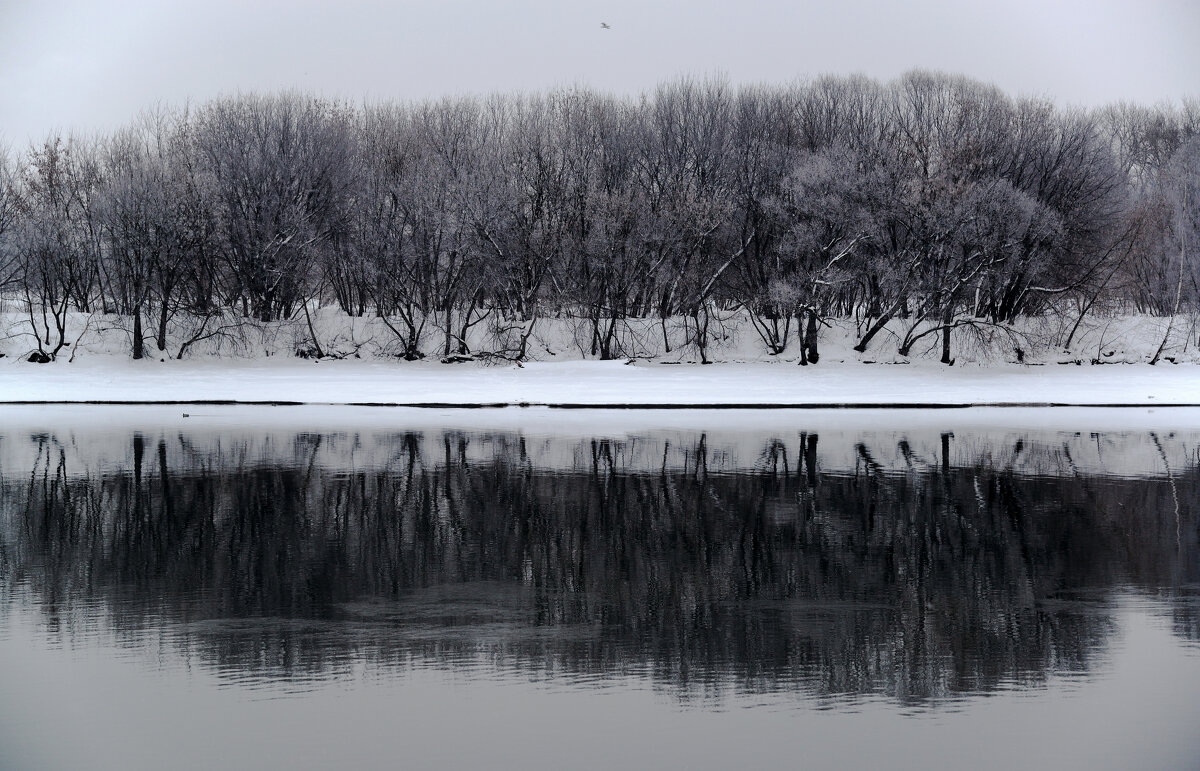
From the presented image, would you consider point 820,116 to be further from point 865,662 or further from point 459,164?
point 865,662

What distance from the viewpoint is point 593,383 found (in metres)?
45.8

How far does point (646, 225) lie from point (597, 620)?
43.8 meters

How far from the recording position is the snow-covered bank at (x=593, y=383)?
4156 cm

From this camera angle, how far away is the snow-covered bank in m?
41.6

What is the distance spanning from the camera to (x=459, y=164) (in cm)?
5762

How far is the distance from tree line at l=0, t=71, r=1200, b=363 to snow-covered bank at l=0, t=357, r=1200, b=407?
2.60 metres

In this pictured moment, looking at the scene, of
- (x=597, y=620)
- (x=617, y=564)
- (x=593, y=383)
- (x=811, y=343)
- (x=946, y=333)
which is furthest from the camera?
(x=811, y=343)

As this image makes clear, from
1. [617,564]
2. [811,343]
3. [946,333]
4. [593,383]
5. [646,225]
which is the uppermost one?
[646,225]

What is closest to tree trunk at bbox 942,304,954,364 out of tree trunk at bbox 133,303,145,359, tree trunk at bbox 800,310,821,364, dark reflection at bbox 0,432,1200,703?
tree trunk at bbox 800,310,821,364

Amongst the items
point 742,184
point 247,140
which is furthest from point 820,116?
point 247,140

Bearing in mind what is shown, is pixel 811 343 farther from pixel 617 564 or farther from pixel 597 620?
pixel 597 620

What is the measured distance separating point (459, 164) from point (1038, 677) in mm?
51117

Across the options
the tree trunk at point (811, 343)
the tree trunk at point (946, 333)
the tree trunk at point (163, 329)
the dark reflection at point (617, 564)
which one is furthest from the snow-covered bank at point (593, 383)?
the dark reflection at point (617, 564)

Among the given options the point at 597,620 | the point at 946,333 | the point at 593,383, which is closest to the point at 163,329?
the point at 593,383
